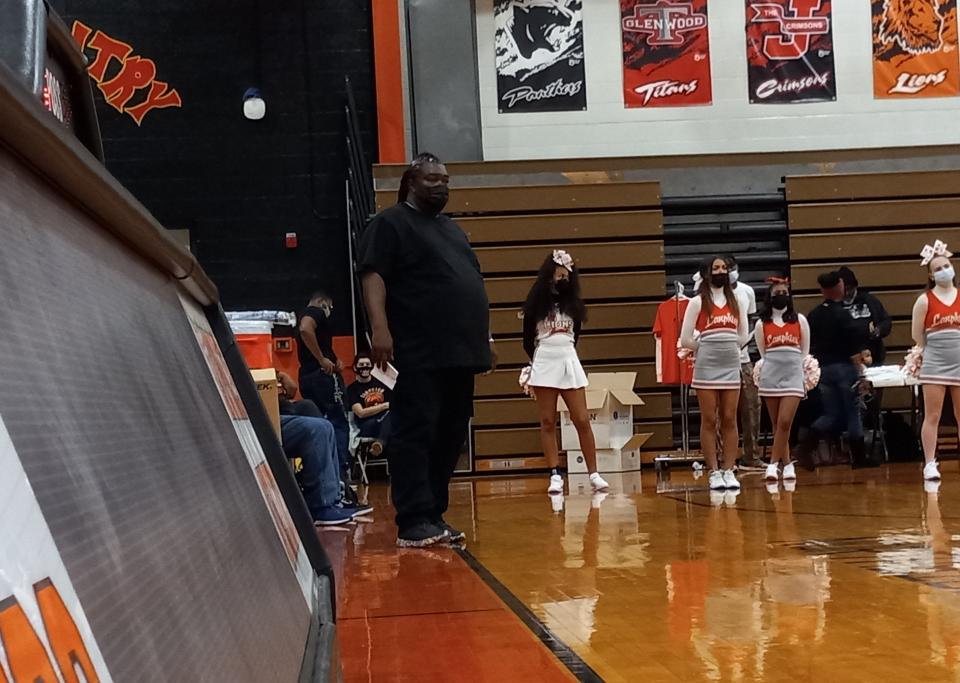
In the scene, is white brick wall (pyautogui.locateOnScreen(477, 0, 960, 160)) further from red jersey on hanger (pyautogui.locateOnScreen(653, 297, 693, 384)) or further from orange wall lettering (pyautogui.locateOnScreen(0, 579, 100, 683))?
orange wall lettering (pyautogui.locateOnScreen(0, 579, 100, 683))

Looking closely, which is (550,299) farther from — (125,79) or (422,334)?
(125,79)

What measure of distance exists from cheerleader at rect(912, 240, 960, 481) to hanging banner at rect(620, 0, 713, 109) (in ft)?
13.4

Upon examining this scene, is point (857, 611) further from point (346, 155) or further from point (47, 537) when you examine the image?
point (346, 155)

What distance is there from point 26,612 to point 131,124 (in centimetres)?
1042

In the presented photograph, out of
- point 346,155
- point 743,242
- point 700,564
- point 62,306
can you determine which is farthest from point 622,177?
point 62,306

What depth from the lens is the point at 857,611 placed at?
8.77ft

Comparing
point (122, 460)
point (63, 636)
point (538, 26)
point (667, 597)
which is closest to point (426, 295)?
point (667, 597)

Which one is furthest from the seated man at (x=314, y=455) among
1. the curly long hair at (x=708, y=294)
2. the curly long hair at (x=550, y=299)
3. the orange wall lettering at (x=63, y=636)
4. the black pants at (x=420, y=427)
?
the orange wall lettering at (x=63, y=636)

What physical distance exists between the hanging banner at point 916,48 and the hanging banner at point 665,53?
1.69 meters

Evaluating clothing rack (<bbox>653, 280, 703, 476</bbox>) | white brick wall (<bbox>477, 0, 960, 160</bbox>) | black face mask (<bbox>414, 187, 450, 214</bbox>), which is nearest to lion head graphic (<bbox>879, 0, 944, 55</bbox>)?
white brick wall (<bbox>477, 0, 960, 160</bbox>)

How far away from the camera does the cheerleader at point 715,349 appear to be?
690cm

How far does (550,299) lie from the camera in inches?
286

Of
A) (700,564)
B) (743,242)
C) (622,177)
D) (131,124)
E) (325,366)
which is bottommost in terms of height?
(700,564)

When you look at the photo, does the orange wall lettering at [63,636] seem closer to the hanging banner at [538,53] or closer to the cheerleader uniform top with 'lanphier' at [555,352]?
the cheerleader uniform top with 'lanphier' at [555,352]
